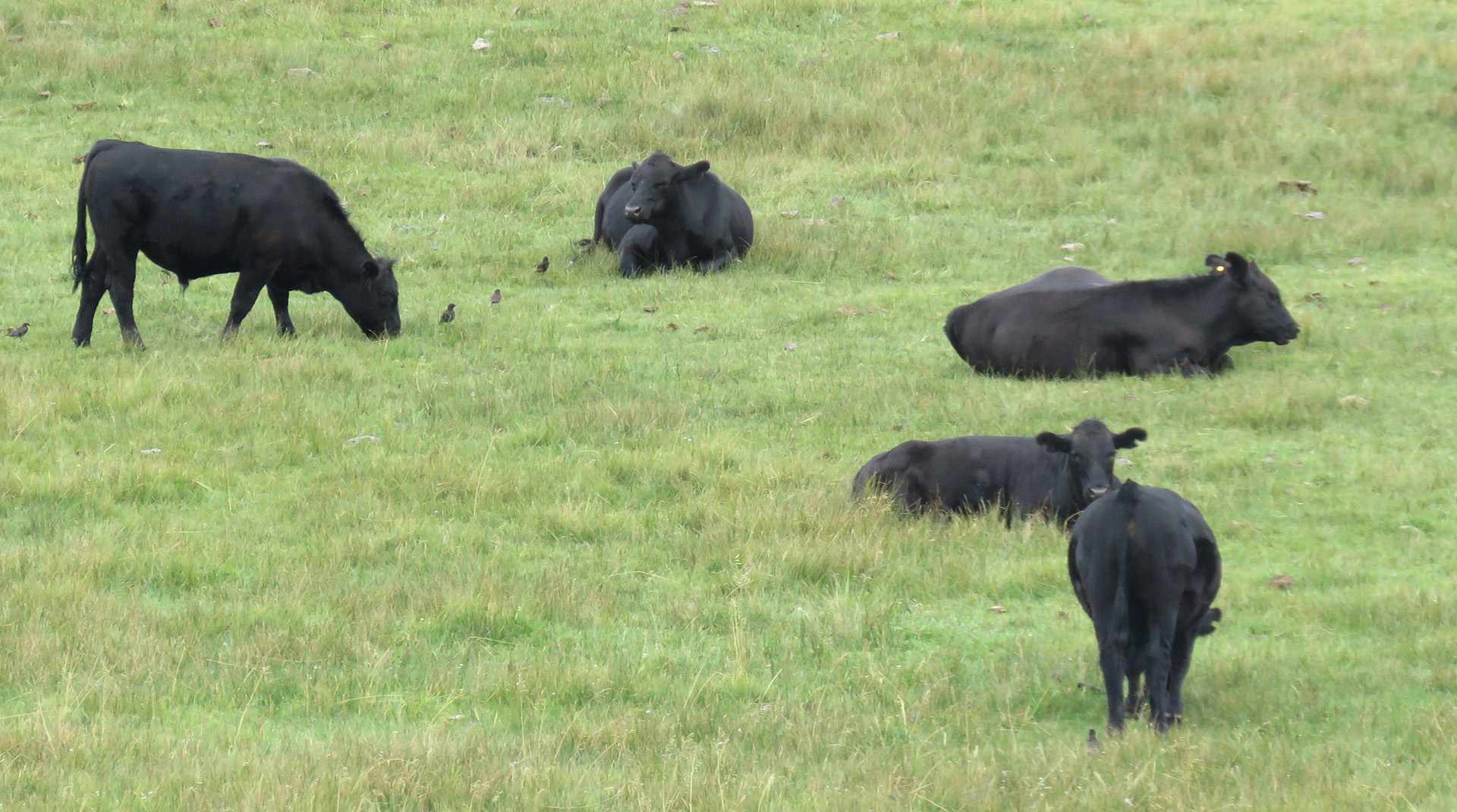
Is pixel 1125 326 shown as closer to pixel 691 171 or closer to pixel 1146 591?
pixel 691 171

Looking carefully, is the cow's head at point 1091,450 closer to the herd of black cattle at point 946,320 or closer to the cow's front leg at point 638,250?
the herd of black cattle at point 946,320

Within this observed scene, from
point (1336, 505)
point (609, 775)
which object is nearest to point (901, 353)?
point (1336, 505)

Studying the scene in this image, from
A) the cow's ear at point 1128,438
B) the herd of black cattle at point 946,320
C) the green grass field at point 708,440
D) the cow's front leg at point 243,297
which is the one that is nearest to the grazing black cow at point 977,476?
the herd of black cattle at point 946,320

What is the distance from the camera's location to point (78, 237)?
12.6m

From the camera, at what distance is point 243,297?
12797 mm

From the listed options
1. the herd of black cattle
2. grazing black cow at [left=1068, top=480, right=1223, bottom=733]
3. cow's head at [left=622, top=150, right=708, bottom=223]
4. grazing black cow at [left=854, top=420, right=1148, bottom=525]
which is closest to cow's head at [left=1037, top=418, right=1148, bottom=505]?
grazing black cow at [left=854, top=420, right=1148, bottom=525]

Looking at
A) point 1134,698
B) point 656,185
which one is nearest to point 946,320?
point 656,185

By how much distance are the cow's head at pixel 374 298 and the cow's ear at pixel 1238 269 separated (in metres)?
7.13

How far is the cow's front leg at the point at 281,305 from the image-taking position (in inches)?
523

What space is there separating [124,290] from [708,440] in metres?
5.56

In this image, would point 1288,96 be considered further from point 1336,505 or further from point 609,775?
point 609,775

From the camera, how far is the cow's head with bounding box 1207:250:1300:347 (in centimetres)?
1247

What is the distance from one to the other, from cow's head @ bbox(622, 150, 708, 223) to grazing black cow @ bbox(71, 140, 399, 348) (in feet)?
11.9

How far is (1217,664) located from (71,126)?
17985 millimetres
